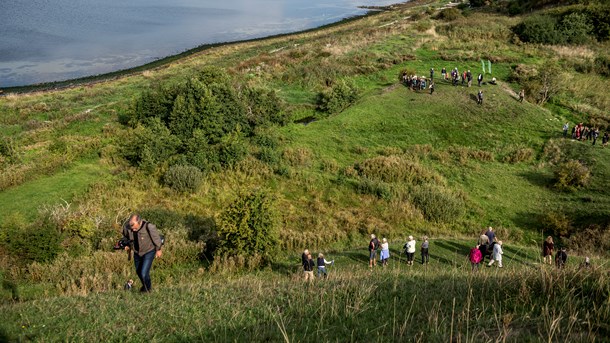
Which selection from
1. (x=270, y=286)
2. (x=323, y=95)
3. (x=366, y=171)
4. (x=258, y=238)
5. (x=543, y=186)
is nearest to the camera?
(x=270, y=286)

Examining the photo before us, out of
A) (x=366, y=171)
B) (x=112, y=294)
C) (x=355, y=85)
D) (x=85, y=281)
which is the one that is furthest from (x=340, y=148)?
(x=112, y=294)

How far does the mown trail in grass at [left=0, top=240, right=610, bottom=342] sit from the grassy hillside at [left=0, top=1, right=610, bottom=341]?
0.05 meters

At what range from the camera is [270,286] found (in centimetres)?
1040

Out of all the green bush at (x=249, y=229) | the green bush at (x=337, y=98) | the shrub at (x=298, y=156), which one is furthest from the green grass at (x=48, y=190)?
the green bush at (x=337, y=98)

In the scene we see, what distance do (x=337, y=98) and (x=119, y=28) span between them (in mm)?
68669

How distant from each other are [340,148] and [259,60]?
25.6m

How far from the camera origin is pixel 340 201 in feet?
79.5

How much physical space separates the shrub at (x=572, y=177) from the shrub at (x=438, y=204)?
243 inches

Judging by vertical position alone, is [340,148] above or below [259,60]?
below

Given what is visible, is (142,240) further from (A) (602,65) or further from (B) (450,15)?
(B) (450,15)

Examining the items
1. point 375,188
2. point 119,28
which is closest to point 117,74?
point 119,28

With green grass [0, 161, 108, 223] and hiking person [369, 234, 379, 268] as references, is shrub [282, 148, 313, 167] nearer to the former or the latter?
green grass [0, 161, 108, 223]

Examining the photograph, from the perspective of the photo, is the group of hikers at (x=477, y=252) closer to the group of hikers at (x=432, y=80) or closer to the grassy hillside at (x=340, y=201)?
the grassy hillside at (x=340, y=201)

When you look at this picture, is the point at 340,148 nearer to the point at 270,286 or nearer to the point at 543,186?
the point at 543,186
